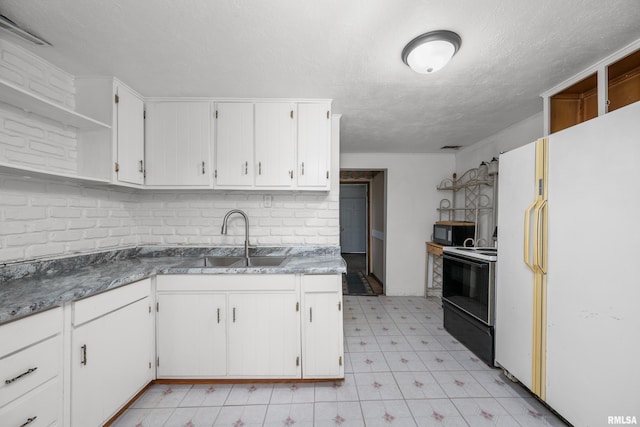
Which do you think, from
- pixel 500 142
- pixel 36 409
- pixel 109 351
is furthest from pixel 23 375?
pixel 500 142

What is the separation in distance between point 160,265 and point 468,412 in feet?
7.56

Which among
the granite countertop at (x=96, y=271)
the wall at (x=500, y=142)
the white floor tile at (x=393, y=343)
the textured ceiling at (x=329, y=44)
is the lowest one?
the white floor tile at (x=393, y=343)

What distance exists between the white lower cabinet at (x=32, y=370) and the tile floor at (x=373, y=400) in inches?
20.9

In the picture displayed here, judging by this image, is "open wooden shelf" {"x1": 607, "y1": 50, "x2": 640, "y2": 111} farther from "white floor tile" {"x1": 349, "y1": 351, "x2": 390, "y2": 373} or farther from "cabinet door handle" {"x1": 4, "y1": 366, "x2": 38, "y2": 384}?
"cabinet door handle" {"x1": 4, "y1": 366, "x2": 38, "y2": 384}

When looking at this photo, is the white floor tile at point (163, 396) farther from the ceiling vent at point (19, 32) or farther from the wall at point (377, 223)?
the wall at point (377, 223)

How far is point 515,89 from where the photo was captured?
1896mm

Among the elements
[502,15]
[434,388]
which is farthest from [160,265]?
[502,15]

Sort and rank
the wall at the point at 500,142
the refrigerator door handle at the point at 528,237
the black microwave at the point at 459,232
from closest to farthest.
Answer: the refrigerator door handle at the point at 528,237 < the wall at the point at 500,142 < the black microwave at the point at 459,232

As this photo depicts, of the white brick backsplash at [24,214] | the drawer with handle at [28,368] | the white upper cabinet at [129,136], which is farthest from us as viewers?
the white upper cabinet at [129,136]

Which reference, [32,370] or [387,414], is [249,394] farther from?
[32,370]

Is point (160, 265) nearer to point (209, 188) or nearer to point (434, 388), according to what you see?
point (209, 188)

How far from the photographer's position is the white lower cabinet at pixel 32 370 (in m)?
0.97

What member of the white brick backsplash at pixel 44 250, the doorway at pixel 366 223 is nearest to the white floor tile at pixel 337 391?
the white brick backsplash at pixel 44 250

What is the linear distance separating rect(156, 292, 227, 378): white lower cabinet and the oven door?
6.76ft
